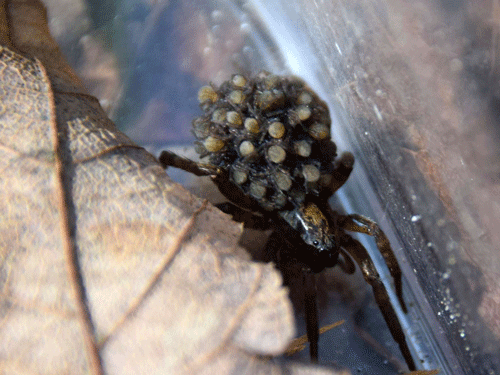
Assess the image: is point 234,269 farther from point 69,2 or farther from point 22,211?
point 69,2

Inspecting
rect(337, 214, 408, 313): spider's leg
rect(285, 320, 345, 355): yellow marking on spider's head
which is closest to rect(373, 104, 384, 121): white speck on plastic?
rect(337, 214, 408, 313): spider's leg

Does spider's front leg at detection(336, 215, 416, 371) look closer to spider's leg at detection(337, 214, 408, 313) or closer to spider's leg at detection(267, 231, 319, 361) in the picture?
spider's leg at detection(337, 214, 408, 313)

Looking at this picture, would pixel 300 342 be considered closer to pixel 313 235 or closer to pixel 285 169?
pixel 313 235

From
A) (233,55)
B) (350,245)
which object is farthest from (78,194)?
(233,55)

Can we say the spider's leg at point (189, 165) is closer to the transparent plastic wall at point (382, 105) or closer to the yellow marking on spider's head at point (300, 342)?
the transparent plastic wall at point (382, 105)

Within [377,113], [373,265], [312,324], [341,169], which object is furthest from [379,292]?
[377,113]

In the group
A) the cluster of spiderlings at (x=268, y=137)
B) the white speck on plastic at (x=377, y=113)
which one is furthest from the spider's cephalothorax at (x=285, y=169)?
the white speck on plastic at (x=377, y=113)
